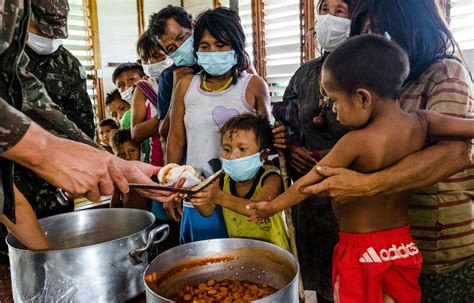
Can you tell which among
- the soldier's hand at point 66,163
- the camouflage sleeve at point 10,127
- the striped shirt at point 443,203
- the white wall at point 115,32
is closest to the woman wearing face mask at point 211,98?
the striped shirt at point 443,203

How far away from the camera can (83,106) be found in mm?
2293

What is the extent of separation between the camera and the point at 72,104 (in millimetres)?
2266

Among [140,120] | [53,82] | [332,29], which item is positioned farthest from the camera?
[140,120]

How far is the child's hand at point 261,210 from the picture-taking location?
4.42 feet

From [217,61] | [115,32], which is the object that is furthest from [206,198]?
[115,32]

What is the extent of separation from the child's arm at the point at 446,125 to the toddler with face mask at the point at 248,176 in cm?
75

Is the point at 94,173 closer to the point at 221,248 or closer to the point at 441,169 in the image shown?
the point at 221,248

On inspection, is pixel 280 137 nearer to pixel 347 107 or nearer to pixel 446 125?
pixel 347 107

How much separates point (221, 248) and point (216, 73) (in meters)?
1.04

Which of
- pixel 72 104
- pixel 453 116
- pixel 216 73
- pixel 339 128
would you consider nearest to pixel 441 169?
pixel 453 116

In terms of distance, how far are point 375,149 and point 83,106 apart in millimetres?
1697

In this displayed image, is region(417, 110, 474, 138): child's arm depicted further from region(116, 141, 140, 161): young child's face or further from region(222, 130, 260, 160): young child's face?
region(116, 141, 140, 161): young child's face

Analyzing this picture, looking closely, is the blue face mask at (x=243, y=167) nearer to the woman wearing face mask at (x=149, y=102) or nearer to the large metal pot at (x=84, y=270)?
the large metal pot at (x=84, y=270)

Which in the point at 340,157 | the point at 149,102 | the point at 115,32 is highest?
the point at 115,32
